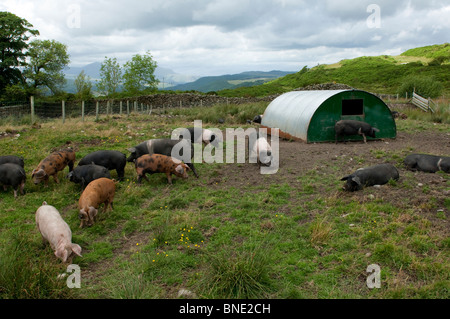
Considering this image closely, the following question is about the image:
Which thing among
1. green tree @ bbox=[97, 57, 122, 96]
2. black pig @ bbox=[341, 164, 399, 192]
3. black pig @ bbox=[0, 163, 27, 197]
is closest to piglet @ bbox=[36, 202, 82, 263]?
black pig @ bbox=[0, 163, 27, 197]

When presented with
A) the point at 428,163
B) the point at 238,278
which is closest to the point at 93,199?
the point at 238,278

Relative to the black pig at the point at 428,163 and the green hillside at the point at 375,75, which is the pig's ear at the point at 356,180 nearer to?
the black pig at the point at 428,163

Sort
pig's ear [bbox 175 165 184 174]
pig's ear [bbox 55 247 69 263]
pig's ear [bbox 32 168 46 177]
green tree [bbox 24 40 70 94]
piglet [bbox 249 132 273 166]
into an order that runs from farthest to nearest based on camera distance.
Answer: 1. green tree [bbox 24 40 70 94]
2. piglet [bbox 249 132 273 166]
3. pig's ear [bbox 175 165 184 174]
4. pig's ear [bbox 32 168 46 177]
5. pig's ear [bbox 55 247 69 263]

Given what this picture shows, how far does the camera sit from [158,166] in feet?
29.1

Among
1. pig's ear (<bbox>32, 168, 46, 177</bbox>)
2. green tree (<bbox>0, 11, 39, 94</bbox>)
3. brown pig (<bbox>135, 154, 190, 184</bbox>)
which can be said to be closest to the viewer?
pig's ear (<bbox>32, 168, 46, 177</bbox>)

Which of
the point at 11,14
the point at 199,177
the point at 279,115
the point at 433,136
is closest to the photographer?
the point at 199,177

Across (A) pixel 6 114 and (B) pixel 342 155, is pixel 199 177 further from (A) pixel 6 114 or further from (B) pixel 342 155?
(A) pixel 6 114

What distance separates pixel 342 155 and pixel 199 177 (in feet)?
15.5

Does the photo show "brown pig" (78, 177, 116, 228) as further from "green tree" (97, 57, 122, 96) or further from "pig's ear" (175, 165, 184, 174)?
"green tree" (97, 57, 122, 96)

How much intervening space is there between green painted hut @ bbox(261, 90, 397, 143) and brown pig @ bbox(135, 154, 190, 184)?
6.18m

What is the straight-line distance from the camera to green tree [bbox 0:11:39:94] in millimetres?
31188

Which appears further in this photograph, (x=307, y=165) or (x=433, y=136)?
(x=433, y=136)
